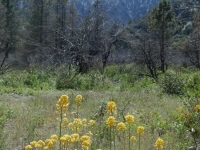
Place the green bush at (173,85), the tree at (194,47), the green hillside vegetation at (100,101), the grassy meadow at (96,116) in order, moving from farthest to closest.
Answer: the tree at (194,47)
the green bush at (173,85)
the green hillside vegetation at (100,101)
the grassy meadow at (96,116)

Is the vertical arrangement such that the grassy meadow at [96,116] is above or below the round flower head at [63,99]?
below

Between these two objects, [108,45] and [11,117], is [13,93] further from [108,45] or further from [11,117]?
[108,45]

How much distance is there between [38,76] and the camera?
14.5 m

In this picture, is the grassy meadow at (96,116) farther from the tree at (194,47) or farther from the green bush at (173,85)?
the tree at (194,47)

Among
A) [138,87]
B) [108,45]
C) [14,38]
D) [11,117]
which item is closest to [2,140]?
[11,117]

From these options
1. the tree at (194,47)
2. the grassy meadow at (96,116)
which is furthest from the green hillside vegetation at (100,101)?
the tree at (194,47)

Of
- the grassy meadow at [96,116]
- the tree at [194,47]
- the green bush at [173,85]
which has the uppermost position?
the tree at [194,47]

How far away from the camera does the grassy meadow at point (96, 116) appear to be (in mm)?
4463

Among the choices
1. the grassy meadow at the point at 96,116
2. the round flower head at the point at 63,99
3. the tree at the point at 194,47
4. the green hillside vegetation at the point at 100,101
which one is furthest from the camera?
the tree at the point at 194,47

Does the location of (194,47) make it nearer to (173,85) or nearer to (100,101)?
(173,85)

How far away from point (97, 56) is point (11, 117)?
1050 centimetres

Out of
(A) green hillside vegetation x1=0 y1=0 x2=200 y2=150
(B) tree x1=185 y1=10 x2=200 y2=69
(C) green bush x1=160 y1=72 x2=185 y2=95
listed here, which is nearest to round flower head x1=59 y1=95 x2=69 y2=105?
(A) green hillside vegetation x1=0 y1=0 x2=200 y2=150

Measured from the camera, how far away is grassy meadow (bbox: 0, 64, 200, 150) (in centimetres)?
446

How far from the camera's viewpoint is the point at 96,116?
23.2ft
